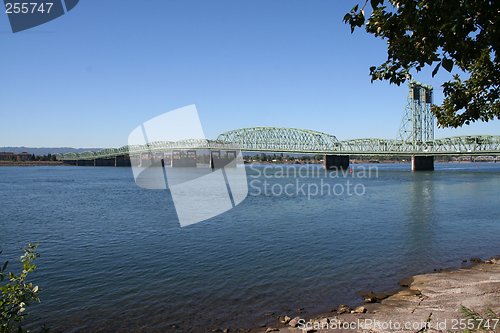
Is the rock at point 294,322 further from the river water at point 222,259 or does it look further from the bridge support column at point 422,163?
Answer: the bridge support column at point 422,163

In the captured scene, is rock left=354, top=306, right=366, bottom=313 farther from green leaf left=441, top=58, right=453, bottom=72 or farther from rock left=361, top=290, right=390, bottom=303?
green leaf left=441, top=58, right=453, bottom=72

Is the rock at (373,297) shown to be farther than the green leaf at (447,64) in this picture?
Yes

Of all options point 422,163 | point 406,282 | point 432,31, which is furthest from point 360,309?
point 422,163

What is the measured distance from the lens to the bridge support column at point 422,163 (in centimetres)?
15050

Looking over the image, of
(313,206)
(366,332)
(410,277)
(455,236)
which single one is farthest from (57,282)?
(313,206)

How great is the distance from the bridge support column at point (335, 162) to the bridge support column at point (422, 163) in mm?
31811

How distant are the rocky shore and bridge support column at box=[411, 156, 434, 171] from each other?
145 m

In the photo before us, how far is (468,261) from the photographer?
1920 cm

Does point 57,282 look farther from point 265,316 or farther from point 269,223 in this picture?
point 269,223

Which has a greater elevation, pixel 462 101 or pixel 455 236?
pixel 462 101

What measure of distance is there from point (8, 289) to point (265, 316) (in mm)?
8591

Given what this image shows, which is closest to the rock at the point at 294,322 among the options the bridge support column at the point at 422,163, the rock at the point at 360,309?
the rock at the point at 360,309

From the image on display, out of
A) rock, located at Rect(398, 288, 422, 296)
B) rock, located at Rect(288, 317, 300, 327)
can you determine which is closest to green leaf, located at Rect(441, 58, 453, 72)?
rock, located at Rect(288, 317, 300, 327)

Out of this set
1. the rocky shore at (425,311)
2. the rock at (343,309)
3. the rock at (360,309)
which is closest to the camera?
the rocky shore at (425,311)
